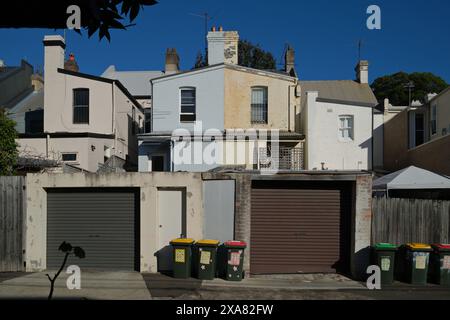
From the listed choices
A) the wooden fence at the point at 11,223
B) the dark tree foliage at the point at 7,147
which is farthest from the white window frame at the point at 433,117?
the dark tree foliage at the point at 7,147

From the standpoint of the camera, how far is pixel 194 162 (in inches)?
821

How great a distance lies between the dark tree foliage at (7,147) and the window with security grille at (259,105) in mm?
11622

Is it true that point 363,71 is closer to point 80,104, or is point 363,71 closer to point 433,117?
point 433,117

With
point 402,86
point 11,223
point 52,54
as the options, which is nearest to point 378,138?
point 52,54

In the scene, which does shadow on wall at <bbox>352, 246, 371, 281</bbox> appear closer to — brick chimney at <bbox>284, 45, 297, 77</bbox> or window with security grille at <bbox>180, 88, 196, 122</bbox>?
window with security grille at <bbox>180, 88, 196, 122</bbox>

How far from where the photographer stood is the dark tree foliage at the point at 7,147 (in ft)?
46.2

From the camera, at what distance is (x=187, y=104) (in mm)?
21969

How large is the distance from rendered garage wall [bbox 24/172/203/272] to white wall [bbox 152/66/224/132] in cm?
956

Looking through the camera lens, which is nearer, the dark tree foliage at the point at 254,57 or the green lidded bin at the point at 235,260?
the green lidded bin at the point at 235,260

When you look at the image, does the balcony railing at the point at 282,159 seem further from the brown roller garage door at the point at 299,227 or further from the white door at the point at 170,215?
the white door at the point at 170,215

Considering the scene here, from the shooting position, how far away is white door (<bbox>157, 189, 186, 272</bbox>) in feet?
40.1
